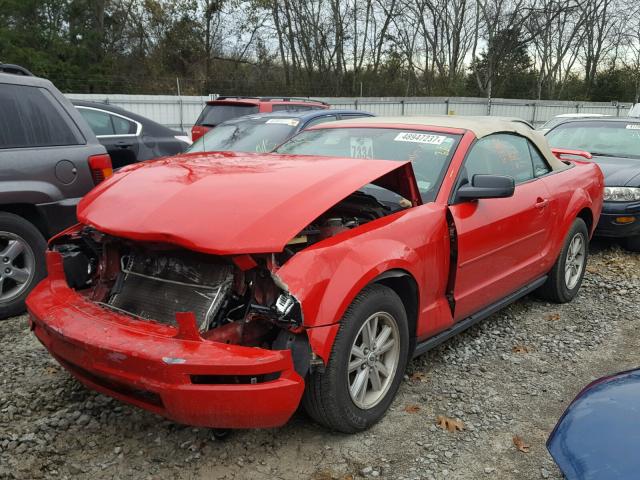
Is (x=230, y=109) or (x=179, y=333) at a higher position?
(x=230, y=109)

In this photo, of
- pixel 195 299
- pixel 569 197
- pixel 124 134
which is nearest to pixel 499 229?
pixel 569 197

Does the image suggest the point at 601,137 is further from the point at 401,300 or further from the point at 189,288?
the point at 189,288

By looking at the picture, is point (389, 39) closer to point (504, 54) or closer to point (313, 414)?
point (504, 54)

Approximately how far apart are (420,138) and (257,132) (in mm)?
4084

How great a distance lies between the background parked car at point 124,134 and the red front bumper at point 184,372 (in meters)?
5.89

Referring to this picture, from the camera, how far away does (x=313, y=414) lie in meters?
2.74

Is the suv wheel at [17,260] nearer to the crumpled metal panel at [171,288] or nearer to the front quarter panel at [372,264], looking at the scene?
the crumpled metal panel at [171,288]

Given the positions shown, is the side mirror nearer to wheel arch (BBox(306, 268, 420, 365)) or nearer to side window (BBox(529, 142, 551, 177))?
wheel arch (BBox(306, 268, 420, 365))

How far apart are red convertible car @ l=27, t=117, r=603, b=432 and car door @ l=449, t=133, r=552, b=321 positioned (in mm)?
19

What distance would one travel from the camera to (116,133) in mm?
8094

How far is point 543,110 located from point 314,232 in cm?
2309

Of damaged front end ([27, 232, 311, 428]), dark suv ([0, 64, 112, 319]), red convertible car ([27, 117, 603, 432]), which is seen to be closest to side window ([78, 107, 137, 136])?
dark suv ([0, 64, 112, 319])

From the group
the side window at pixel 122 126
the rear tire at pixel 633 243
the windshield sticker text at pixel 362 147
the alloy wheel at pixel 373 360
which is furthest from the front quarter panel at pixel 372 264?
the side window at pixel 122 126

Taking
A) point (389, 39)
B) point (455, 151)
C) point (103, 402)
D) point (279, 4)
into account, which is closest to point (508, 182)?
point (455, 151)
